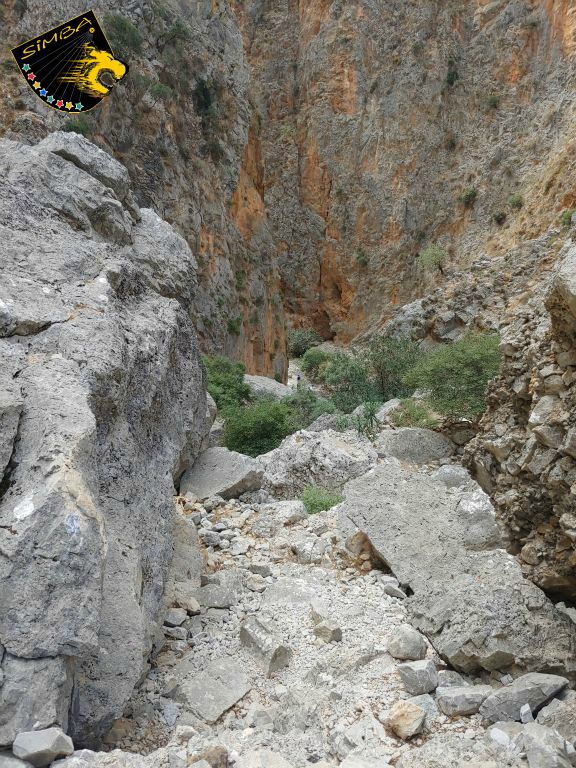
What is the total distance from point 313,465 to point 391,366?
9659mm

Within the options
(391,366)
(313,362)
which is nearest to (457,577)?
(391,366)

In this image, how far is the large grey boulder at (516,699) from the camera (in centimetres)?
385

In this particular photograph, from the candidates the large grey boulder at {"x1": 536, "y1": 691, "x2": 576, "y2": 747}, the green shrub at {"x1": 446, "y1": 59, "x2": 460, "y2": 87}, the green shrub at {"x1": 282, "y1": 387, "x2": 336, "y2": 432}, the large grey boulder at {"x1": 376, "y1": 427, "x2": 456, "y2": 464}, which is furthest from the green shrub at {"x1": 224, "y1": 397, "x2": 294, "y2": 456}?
the green shrub at {"x1": 446, "y1": 59, "x2": 460, "y2": 87}

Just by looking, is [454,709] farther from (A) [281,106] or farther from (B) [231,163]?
(A) [281,106]

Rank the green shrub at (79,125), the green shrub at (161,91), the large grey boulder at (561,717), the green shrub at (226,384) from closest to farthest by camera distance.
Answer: the large grey boulder at (561,717)
the green shrub at (226,384)
the green shrub at (79,125)
the green shrub at (161,91)

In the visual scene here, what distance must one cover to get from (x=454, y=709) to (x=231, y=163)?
74.8ft

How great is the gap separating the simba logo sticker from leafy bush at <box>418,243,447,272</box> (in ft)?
78.4

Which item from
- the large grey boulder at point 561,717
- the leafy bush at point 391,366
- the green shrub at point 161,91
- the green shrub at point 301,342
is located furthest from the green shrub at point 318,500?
the green shrub at point 301,342

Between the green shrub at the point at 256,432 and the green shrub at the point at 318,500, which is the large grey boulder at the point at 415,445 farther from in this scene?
the green shrub at the point at 256,432

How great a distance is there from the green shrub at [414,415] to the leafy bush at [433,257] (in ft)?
63.2

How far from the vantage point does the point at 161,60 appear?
2145 centimetres

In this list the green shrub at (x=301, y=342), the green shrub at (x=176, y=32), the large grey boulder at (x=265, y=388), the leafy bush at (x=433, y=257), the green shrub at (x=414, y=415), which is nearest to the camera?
the green shrub at (x=414, y=415)

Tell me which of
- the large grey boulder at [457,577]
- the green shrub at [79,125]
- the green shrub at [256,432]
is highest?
the green shrub at [79,125]

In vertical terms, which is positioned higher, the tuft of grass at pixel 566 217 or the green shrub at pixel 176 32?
the green shrub at pixel 176 32
